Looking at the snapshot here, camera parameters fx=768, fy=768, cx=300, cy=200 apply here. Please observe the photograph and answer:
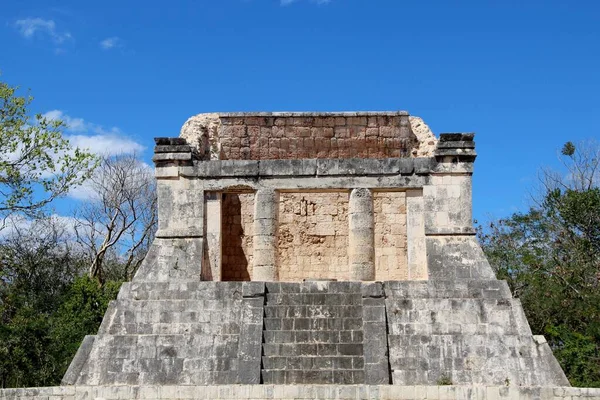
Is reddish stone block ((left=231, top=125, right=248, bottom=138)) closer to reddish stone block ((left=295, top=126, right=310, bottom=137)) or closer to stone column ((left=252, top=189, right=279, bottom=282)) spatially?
reddish stone block ((left=295, top=126, right=310, bottom=137))

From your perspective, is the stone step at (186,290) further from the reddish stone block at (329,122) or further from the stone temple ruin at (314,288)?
the reddish stone block at (329,122)

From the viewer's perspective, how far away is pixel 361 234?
13875 millimetres

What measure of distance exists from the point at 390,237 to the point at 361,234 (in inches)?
73.7

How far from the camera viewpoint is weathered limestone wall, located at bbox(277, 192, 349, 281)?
1594 centimetres

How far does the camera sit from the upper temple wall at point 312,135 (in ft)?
52.3

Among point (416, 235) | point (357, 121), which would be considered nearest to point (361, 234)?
point (416, 235)

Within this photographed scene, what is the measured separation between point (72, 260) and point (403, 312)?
640 inches

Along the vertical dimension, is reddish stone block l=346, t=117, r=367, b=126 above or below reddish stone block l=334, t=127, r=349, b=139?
above

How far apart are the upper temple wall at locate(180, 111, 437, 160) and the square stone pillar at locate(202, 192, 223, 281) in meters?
2.33

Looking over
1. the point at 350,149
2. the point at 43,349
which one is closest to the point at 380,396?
the point at 350,149

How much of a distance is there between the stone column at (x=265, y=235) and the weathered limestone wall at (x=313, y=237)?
2.05 m

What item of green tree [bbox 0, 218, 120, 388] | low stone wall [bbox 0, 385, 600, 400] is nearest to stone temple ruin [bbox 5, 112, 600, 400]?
low stone wall [bbox 0, 385, 600, 400]

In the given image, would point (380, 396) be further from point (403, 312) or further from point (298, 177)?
point (298, 177)

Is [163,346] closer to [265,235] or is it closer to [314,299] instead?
[314,299]
